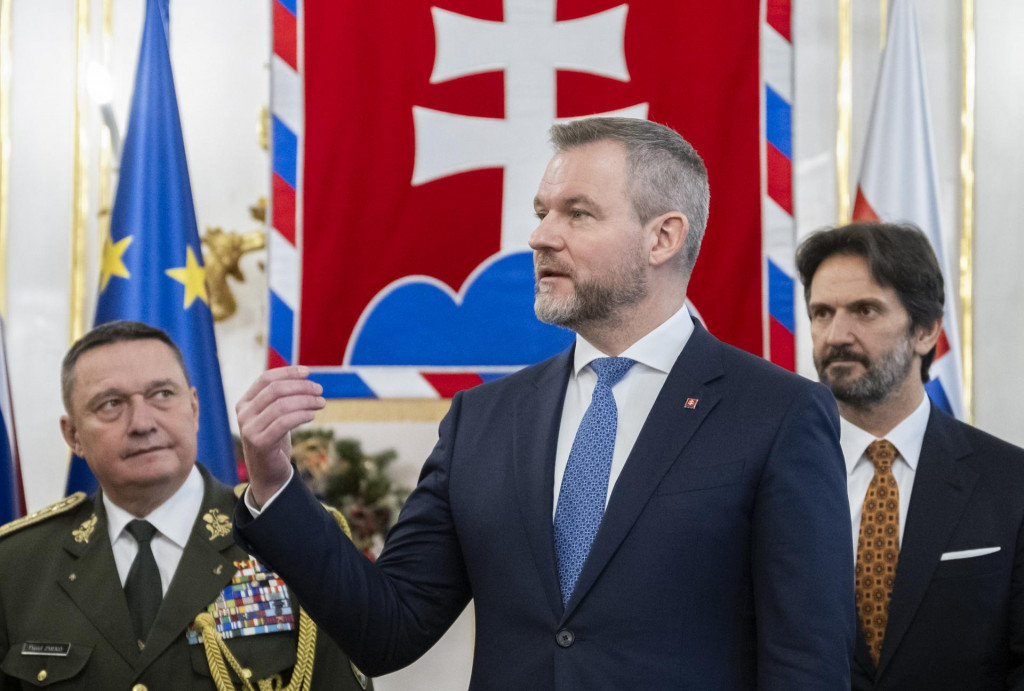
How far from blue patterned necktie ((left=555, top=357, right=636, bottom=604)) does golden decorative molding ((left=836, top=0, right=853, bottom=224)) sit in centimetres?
221

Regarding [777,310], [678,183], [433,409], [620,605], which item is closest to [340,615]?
[620,605]

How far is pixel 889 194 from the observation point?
341 centimetres

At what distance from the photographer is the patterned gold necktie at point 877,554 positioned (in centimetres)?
216

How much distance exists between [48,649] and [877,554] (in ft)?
5.26

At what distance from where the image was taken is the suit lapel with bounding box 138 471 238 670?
2188mm

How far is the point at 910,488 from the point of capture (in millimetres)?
2281

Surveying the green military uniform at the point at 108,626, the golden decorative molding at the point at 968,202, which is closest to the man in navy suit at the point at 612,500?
the green military uniform at the point at 108,626

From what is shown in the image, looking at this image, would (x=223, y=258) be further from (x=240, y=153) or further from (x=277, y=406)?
(x=277, y=406)

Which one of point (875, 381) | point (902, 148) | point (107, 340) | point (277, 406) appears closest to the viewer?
point (277, 406)

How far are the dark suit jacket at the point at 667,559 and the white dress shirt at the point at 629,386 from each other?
29 millimetres

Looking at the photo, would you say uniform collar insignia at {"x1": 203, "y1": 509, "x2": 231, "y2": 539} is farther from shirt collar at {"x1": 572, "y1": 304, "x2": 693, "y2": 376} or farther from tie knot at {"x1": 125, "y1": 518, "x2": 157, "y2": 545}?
shirt collar at {"x1": 572, "y1": 304, "x2": 693, "y2": 376}

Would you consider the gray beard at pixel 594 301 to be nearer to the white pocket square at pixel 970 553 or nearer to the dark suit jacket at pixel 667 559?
the dark suit jacket at pixel 667 559

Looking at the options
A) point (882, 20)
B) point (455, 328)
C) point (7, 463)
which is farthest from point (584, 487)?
point (882, 20)

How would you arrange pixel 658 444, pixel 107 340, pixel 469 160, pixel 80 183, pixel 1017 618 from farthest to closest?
pixel 80 183 < pixel 469 160 < pixel 107 340 < pixel 1017 618 < pixel 658 444
